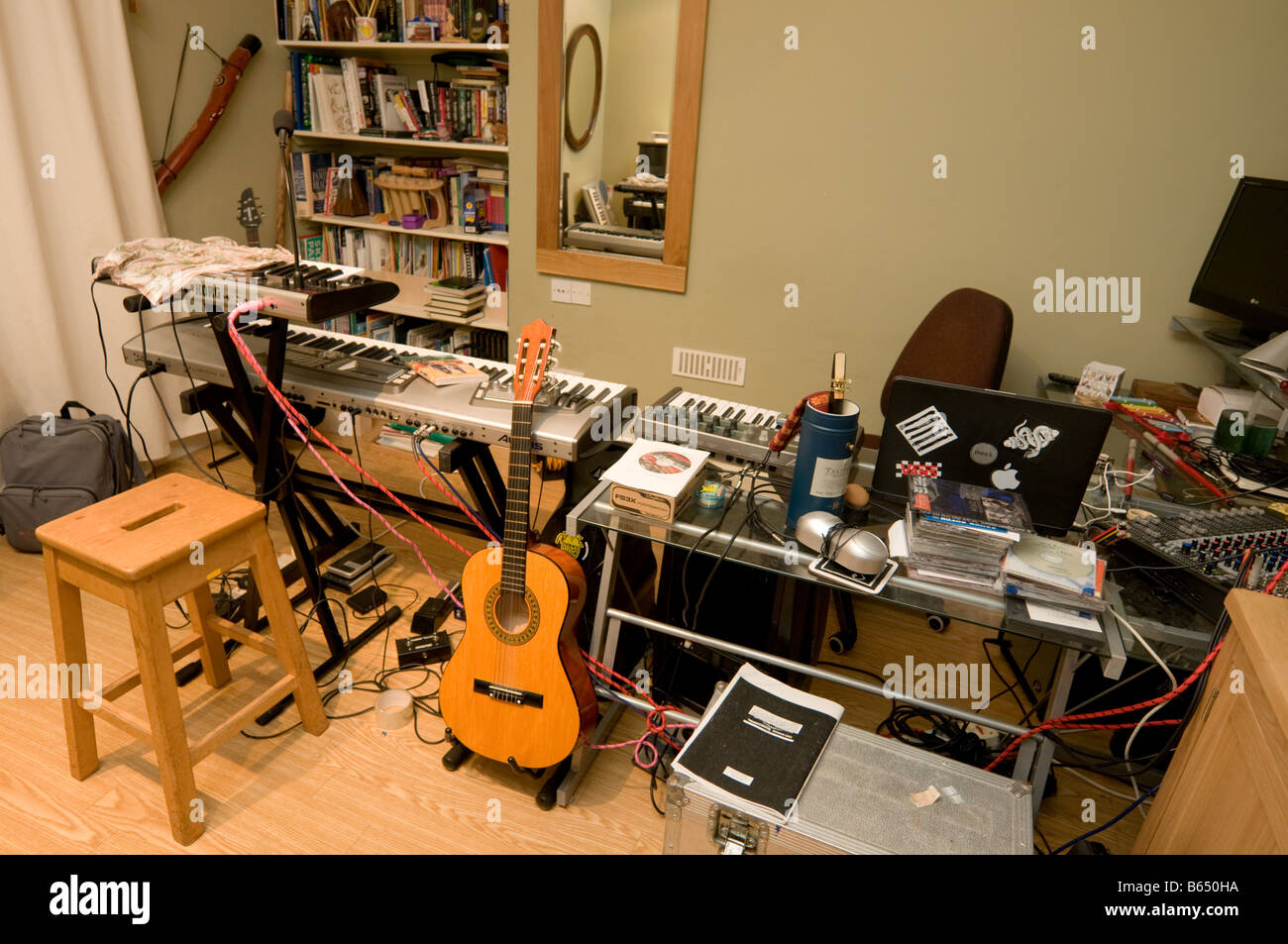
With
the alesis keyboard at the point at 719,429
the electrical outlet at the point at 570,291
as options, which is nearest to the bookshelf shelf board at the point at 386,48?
the electrical outlet at the point at 570,291

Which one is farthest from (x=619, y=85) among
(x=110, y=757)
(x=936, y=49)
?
(x=110, y=757)

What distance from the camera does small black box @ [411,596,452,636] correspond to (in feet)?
7.64

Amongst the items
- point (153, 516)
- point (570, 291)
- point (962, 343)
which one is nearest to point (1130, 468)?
point (962, 343)

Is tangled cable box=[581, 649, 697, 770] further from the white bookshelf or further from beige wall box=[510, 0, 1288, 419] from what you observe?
the white bookshelf

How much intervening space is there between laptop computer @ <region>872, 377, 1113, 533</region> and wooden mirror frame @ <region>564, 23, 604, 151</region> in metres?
2.10

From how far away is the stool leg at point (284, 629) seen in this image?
1.77 m

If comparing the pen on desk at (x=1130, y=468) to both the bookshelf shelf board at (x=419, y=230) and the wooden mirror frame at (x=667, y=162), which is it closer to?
the wooden mirror frame at (x=667, y=162)

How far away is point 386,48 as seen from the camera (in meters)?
3.30

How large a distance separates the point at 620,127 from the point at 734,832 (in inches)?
104

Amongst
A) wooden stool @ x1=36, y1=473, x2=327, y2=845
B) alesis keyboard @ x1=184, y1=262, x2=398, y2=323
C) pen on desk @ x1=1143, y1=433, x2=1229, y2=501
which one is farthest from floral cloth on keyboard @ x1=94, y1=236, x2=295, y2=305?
pen on desk @ x1=1143, y1=433, x2=1229, y2=501

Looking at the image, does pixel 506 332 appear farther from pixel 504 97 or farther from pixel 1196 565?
pixel 1196 565

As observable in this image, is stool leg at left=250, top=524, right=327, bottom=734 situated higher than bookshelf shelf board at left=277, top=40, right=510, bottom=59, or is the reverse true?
bookshelf shelf board at left=277, top=40, right=510, bottom=59

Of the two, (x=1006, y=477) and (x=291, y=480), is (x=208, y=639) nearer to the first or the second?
(x=291, y=480)

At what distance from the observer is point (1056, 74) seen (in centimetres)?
237
